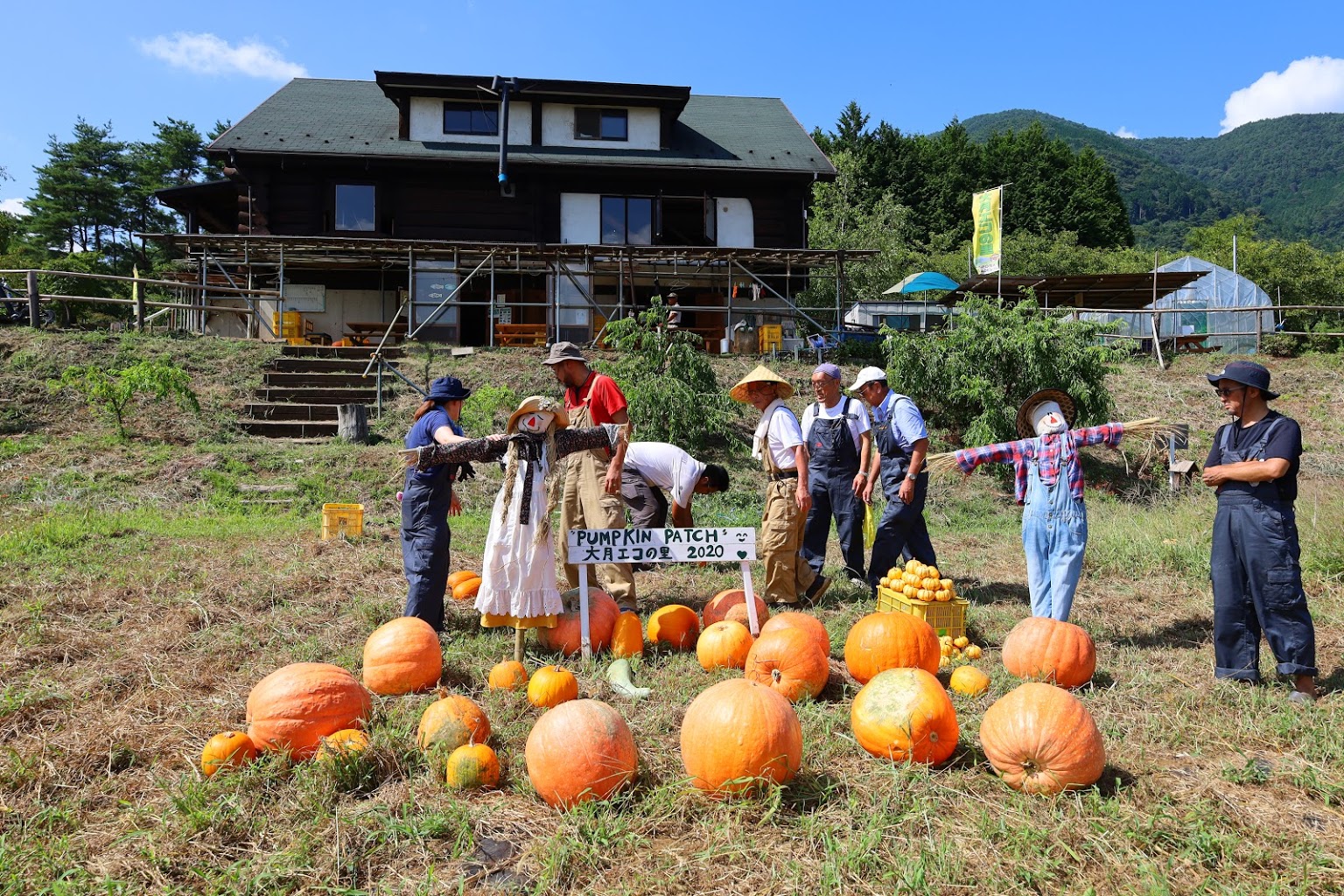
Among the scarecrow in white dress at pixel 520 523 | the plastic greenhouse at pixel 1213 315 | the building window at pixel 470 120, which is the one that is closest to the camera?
the scarecrow in white dress at pixel 520 523

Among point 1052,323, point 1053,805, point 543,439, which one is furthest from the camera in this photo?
point 1052,323

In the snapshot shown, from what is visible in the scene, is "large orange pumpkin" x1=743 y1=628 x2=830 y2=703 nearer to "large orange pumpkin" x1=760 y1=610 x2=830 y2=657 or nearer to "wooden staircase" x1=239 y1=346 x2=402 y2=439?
"large orange pumpkin" x1=760 y1=610 x2=830 y2=657

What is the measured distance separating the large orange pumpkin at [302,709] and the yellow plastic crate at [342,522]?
480cm

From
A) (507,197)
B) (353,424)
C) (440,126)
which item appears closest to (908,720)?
(353,424)

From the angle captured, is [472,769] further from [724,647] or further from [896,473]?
[896,473]

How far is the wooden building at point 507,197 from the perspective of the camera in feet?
71.2

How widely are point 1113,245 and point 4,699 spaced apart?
57.7 m

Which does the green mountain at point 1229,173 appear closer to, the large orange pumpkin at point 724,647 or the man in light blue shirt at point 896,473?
the man in light blue shirt at point 896,473

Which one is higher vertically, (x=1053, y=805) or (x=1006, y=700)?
(x=1006, y=700)

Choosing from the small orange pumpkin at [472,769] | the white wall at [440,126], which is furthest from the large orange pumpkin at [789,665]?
the white wall at [440,126]

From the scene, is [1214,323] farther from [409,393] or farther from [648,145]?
[409,393]

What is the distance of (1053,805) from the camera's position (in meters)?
3.19

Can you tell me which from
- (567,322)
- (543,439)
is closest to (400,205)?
(567,322)

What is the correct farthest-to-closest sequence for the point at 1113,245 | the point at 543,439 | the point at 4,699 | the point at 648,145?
the point at 1113,245 → the point at 648,145 → the point at 543,439 → the point at 4,699
